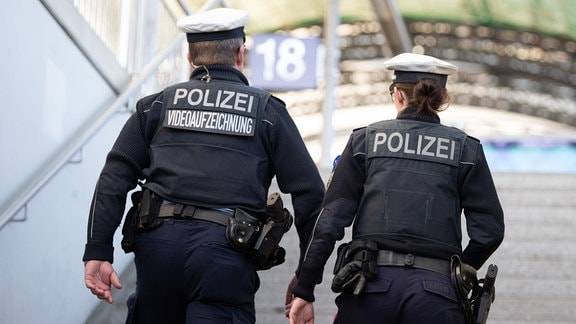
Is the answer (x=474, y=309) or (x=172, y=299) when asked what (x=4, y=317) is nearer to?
(x=172, y=299)

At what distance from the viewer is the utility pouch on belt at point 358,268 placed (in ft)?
13.2

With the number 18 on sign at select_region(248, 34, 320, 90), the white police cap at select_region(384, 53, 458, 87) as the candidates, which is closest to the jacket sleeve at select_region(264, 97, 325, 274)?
the white police cap at select_region(384, 53, 458, 87)

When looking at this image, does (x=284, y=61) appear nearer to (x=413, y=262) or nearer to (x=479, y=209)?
(x=479, y=209)

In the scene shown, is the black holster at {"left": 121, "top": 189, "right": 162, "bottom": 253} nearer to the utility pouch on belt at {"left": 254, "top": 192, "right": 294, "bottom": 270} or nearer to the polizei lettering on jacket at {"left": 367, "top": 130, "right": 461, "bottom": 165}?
the utility pouch on belt at {"left": 254, "top": 192, "right": 294, "bottom": 270}

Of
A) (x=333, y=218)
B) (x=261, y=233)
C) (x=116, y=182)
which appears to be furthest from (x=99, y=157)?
(x=333, y=218)

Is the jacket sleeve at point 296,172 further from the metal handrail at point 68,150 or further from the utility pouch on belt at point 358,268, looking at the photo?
the metal handrail at point 68,150

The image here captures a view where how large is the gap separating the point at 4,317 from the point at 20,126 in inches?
37.6

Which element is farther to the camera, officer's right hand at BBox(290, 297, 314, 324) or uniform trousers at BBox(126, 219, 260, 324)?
officer's right hand at BBox(290, 297, 314, 324)

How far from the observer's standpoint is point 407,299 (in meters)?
3.94

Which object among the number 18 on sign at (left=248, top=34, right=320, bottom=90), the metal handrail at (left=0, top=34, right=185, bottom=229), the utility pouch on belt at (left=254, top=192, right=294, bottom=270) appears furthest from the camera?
the number 18 on sign at (left=248, top=34, right=320, bottom=90)

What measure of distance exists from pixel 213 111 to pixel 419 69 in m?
0.81

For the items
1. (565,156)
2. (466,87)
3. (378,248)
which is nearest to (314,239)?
(378,248)

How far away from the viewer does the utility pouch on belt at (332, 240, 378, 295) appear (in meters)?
4.01

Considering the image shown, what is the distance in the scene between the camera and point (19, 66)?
556 cm
